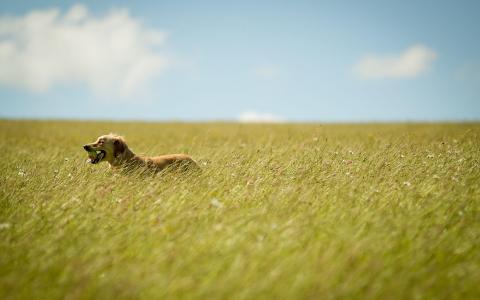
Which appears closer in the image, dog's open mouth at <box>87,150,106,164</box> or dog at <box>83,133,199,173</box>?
dog at <box>83,133,199,173</box>

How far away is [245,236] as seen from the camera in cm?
381

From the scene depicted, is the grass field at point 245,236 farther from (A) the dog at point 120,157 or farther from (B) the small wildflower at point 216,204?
(A) the dog at point 120,157

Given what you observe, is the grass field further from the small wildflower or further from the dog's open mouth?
the dog's open mouth

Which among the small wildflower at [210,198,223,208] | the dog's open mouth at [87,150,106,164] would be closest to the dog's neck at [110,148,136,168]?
the dog's open mouth at [87,150,106,164]

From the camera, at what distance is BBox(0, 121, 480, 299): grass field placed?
306 cm

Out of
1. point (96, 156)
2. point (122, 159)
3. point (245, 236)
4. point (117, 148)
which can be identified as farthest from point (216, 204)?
point (96, 156)

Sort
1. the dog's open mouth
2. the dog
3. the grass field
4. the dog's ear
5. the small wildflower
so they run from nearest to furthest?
the grass field → the small wildflower → the dog → the dog's open mouth → the dog's ear

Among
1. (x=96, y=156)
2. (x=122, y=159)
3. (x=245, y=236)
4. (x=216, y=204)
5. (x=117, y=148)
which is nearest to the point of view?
(x=245, y=236)

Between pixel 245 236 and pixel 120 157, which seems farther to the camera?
pixel 120 157

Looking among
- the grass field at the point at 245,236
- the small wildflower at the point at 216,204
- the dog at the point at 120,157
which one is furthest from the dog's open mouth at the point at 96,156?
the small wildflower at the point at 216,204

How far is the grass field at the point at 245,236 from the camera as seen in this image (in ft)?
10.0

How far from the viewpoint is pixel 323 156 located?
8172 millimetres

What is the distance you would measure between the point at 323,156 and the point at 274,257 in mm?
4988

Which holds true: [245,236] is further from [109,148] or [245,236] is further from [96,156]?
[96,156]
